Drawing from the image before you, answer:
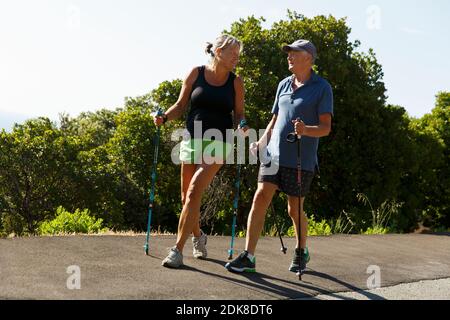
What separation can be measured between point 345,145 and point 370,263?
56.3 ft

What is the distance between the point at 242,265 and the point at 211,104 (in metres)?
1.51

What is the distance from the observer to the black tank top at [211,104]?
5551mm

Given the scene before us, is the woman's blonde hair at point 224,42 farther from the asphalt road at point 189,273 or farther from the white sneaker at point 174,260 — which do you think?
the asphalt road at point 189,273

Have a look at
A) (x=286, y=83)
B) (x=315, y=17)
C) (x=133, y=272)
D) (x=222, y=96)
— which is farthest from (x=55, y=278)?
(x=315, y=17)

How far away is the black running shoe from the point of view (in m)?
5.40

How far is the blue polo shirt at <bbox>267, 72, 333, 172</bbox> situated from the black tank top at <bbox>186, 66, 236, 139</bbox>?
483 millimetres

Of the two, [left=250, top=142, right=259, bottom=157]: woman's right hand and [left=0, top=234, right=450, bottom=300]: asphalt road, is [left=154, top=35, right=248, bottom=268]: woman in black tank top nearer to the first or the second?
[left=250, top=142, right=259, bottom=157]: woman's right hand

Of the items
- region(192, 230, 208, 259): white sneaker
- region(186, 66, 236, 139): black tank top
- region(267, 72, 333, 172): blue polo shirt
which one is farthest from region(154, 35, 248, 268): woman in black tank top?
region(192, 230, 208, 259): white sneaker

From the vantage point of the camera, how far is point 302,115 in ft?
18.0

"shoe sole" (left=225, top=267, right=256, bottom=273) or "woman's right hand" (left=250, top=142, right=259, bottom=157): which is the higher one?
"woman's right hand" (left=250, top=142, right=259, bottom=157)

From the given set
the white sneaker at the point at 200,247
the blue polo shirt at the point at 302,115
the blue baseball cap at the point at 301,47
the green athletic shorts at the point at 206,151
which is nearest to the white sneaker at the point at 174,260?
the white sneaker at the point at 200,247

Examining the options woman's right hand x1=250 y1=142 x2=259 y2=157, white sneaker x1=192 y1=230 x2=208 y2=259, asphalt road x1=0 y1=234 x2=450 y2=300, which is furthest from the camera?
Answer: white sneaker x1=192 y1=230 x2=208 y2=259

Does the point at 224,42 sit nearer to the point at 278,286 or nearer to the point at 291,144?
the point at 291,144

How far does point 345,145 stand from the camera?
23453 mm
